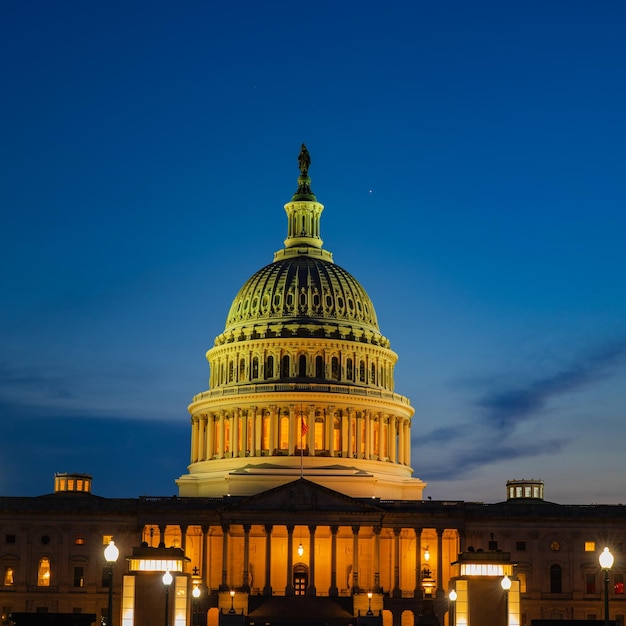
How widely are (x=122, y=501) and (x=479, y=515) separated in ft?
122

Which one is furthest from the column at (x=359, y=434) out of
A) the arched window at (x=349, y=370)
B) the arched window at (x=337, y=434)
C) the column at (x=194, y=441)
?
the column at (x=194, y=441)

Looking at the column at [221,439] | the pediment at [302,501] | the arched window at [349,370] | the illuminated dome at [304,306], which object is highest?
the illuminated dome at [304,306]

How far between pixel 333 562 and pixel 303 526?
5532 millimetres

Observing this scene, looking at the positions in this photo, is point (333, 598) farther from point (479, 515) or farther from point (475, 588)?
point (475, 588)

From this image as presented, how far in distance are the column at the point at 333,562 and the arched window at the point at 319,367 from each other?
27811 millimetres

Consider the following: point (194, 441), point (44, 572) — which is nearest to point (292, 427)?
point (194, 441)

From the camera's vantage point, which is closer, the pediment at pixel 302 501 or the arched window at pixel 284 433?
the pediment at pixel 302 501

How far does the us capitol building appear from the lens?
536 ft

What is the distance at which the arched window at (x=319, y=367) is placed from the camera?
192 metres

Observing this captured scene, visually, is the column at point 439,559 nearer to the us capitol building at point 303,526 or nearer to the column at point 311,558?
the us capitol building at point 303,526

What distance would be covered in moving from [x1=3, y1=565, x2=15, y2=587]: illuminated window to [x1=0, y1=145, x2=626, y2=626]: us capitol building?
0.34 ft

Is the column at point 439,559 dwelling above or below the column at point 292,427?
below

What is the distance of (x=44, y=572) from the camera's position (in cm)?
16675

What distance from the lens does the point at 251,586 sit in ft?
550
